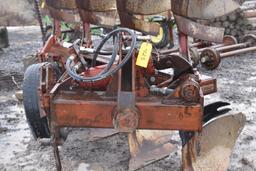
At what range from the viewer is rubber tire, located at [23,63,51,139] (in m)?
3.23

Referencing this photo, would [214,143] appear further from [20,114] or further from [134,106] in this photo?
[20,114]

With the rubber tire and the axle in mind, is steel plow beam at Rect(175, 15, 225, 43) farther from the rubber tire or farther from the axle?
the axle

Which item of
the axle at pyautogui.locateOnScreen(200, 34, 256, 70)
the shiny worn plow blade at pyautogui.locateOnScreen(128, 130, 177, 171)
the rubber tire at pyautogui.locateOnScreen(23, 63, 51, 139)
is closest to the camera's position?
the rubber tire at pyautogui.locateOnScreen(23, 63, 51, 139)

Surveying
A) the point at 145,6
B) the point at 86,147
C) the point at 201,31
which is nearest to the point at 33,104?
the point at 86,147

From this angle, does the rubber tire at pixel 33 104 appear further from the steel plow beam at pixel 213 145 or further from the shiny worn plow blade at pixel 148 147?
the steel plow beam at pixel 213 145

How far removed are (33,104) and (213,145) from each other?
1326 millimetres

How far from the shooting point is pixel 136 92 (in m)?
2.92

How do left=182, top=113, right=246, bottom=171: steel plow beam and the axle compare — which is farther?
the axle

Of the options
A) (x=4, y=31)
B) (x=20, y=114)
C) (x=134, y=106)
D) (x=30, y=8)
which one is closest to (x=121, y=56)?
Result: (x=134, y=106)

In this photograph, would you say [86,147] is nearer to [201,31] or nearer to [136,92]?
[136,92]

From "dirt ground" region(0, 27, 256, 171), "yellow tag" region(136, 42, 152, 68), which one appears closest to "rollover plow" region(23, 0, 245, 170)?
"yellow tag" region(136, 42, 152, 68)

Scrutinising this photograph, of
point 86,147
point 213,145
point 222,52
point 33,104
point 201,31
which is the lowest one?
point 222,52

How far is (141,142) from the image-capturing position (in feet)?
11.9

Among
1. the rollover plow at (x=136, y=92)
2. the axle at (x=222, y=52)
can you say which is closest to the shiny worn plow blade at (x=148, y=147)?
the rollover plow at (x=136, y=92)
